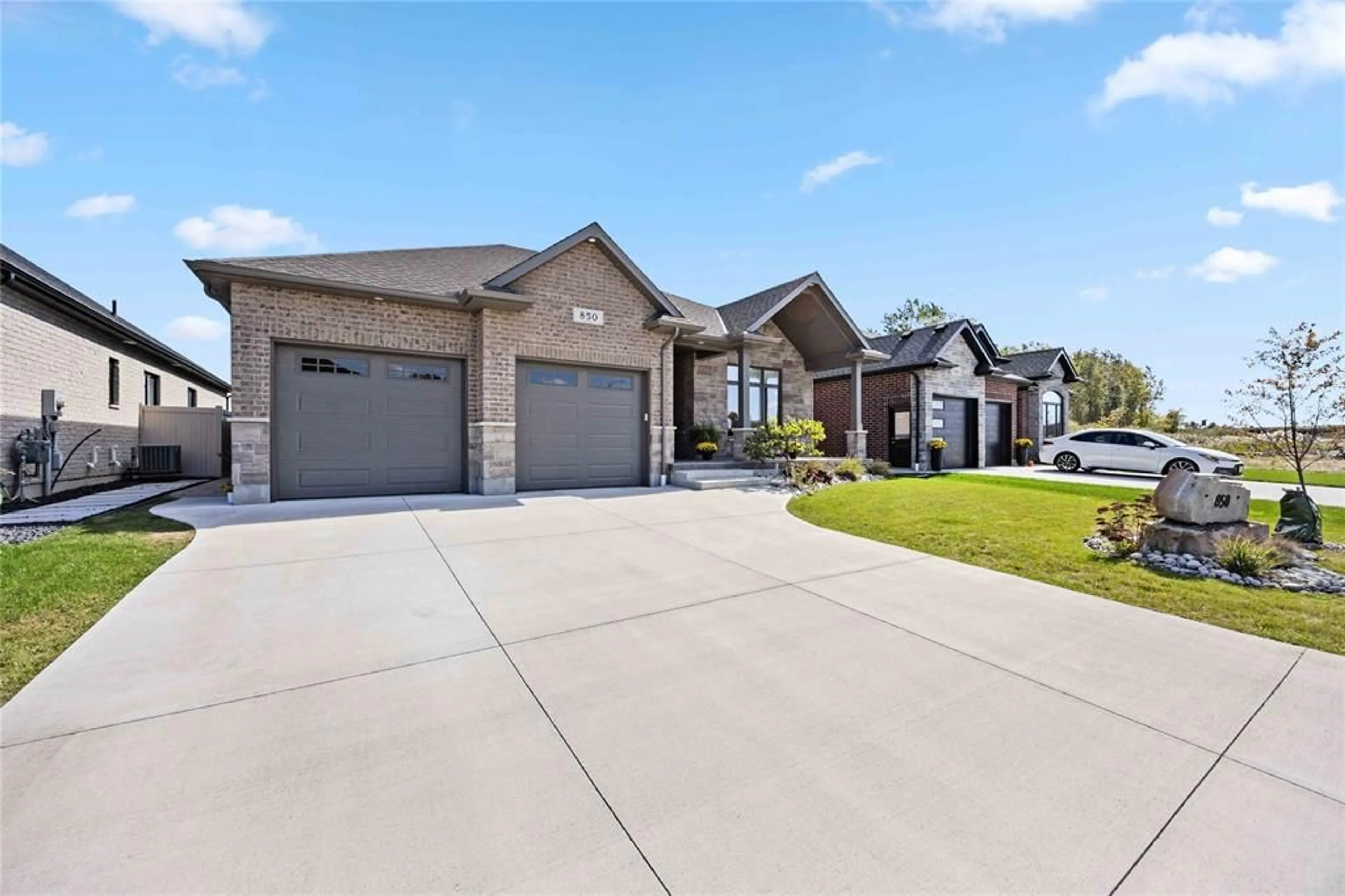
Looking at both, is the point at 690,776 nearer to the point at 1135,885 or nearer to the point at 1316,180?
the point at 1135,885

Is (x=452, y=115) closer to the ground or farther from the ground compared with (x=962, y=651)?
farther from the ground

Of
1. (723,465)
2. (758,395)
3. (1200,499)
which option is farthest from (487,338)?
(1200,499)

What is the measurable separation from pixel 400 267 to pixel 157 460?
10.5 metres

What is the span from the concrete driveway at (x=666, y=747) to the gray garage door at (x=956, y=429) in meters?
14.7

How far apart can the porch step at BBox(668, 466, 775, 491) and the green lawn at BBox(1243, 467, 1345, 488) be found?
45.3ft

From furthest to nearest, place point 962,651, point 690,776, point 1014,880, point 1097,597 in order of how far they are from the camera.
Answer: point 1097,597 → point 962,651 → point 690,776 → point 1014,880

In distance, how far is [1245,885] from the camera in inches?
66.8

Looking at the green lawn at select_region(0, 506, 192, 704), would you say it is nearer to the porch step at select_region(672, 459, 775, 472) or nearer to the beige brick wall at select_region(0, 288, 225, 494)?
the beige brick wall at select_region(0, 288, 225, 494)


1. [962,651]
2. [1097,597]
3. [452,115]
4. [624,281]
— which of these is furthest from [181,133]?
[1097,597]

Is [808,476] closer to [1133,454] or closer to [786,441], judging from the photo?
[786,441]

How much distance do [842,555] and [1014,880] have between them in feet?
14.5

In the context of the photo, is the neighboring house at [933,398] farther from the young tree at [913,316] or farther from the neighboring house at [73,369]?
the young tree at [913,316]

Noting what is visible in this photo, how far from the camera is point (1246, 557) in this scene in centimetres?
522

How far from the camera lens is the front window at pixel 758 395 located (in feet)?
49.1
